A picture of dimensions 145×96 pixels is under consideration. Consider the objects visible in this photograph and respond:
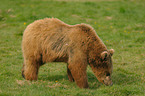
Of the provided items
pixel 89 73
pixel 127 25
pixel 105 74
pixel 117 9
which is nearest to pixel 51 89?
pixel 105 74

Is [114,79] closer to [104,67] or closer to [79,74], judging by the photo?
[104,67]

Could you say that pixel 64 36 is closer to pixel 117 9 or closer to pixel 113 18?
pixel 113 18

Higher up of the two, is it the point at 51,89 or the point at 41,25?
the point at 41,25

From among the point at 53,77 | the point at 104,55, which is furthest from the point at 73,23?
the point at 104,55

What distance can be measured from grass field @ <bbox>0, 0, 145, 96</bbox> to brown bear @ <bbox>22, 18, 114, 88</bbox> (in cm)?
43

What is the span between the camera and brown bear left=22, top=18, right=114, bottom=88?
7.17m

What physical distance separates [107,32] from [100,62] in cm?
685

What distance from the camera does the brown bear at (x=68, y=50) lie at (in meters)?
7.17

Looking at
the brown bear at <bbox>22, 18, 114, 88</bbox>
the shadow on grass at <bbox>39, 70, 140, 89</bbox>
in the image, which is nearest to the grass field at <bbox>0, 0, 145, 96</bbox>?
the shadow on grass at <bbox>39, 70, 140, 89</bbox>

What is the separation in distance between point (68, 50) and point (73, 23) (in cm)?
790

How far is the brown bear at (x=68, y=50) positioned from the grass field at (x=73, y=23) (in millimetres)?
432

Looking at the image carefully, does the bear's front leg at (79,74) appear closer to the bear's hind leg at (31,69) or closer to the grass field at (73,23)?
the grass field at (73,23)

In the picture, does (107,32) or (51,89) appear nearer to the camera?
(51,89)

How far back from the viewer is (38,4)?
20188 mm
